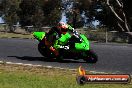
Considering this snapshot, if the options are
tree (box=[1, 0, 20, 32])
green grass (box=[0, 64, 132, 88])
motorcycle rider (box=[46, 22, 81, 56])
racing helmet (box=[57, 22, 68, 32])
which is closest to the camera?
green grass (box=[0, 64, 132, 88])

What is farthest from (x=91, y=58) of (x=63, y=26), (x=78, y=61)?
(x=63, y=26)

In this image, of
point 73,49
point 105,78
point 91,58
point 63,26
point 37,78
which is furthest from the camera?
point 73,49

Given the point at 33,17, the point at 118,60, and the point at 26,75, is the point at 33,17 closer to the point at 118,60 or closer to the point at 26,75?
the point at 118,60

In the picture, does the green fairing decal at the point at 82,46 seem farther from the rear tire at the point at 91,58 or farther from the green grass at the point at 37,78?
the green grass at the point at 37,78

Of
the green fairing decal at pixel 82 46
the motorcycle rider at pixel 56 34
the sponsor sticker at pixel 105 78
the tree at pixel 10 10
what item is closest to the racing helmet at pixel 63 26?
the motorcycle rider at pixel 56 34

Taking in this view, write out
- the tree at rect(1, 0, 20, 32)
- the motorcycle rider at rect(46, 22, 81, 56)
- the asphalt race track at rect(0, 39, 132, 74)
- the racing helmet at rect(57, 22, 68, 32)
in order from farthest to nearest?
1. the tree at rect(1, 0, 20, 32)
2. the motorcycle rider at rect(46, 22, 81, 56)
3. the racing helmet at rect(57, 22, 68, 32)
4. the asphalt race track at rect(0, 39, 132, 74)

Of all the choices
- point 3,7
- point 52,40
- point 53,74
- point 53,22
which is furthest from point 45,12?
point 53,74

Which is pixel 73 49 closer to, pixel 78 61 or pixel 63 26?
pixel 78 61

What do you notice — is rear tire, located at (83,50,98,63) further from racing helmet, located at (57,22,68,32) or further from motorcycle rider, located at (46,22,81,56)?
racing helmet, located at (57,22,68,32)

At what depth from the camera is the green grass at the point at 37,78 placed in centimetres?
1112

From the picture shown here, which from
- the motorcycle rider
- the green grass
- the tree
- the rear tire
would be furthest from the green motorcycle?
the tree

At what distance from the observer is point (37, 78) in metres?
12.3

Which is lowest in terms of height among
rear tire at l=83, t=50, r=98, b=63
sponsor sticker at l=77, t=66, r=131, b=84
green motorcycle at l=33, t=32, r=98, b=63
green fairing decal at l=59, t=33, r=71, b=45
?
rear tire at l=83, t=50, r=98, b=63

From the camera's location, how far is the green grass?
11121mm
